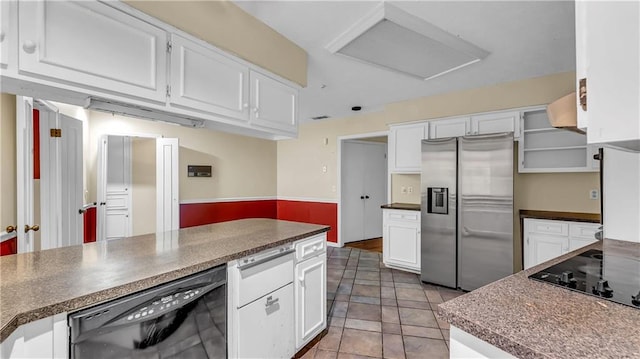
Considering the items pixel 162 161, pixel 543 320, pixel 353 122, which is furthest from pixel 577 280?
pixel 162 161

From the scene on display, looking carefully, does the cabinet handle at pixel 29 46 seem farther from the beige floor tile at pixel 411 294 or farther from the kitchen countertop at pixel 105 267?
the beige floor tile at pixel 411 294

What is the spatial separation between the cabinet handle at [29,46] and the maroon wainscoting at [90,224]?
321 centimetres

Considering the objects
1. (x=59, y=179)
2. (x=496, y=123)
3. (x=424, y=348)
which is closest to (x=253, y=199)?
(x=59, y=179)

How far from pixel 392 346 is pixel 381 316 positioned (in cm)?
46

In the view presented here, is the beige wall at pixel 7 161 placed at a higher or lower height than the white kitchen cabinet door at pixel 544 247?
higher

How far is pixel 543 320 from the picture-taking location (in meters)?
0.72

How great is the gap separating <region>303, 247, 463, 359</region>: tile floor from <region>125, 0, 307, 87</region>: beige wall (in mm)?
2208

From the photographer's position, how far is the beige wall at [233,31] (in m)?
1.58

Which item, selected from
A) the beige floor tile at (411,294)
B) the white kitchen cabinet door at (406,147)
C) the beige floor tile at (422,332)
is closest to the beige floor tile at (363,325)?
the beige floor tile at (422,332)

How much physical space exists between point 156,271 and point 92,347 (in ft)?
1.01

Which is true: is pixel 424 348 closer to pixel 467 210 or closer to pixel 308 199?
pixel 467 210

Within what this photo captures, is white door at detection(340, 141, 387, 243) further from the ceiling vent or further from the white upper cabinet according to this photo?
the white upper cabinet

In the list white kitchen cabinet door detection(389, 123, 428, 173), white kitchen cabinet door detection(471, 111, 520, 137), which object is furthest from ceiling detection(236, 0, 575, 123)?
white kitchen cabinet door detection(389, 123, 428, 173)

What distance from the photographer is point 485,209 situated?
3018mm
